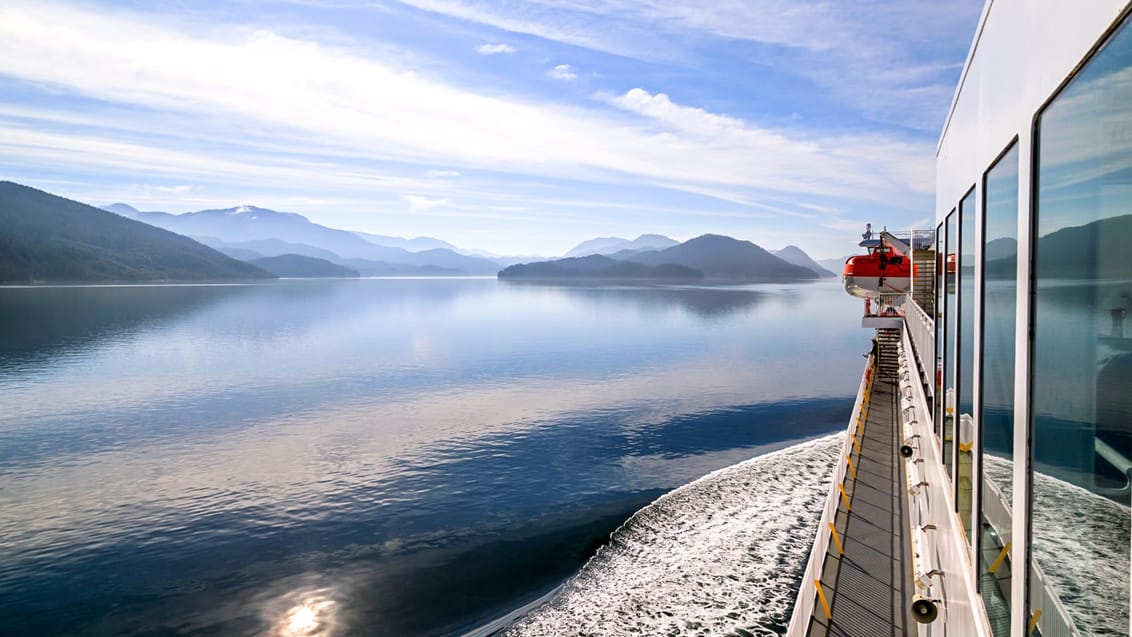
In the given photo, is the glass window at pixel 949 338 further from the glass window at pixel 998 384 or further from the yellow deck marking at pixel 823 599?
the yellow deck marking at pixel 823 599

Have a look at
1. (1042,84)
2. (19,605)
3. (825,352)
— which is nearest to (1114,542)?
(1042,84)

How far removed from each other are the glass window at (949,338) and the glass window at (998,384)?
5.32ft

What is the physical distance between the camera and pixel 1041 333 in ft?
7.34

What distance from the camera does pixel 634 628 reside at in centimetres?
1291

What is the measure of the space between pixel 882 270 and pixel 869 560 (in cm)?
2432

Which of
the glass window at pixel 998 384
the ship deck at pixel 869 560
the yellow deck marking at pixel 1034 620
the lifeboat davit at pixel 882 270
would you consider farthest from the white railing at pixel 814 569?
the lifeboat davit at pixel 882 270

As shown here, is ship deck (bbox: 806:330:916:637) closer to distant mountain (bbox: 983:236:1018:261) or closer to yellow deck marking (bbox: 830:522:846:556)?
yellow deck marking (bbox: 830:522:846:556)

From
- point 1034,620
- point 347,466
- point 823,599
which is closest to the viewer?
point 1034,620

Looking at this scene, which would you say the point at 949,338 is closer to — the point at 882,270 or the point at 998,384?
the point at 998,384

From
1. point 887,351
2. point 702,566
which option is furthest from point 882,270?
point 702,566

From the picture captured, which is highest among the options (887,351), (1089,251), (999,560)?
(1089,251)

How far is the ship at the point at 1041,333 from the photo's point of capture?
1.64m

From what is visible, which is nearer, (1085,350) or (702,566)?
(1085,350)

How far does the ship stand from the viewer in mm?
1637
